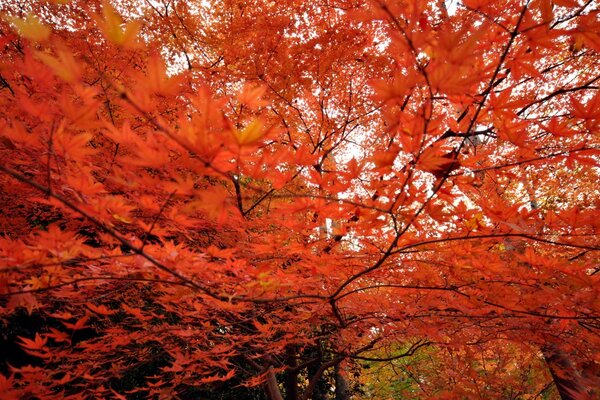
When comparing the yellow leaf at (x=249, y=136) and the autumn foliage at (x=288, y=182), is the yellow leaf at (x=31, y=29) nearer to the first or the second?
Result: the autumn foliage at (x=288, y=182)

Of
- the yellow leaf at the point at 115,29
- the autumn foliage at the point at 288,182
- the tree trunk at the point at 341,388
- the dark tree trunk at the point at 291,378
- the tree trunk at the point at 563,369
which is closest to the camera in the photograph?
the yellow leaf at the point at 115,29

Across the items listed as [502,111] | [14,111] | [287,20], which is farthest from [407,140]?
[287,20]

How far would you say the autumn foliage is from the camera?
87 cm

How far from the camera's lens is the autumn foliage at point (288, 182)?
2.86 ft

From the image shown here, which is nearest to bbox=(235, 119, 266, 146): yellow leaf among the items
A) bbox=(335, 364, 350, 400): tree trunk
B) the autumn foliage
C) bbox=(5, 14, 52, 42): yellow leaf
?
the autumn foliage

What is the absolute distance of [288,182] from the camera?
8.09 feet

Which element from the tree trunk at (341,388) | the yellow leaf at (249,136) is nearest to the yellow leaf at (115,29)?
the yellow leaf at (249,136)

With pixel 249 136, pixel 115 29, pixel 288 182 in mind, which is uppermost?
pixel 288 182

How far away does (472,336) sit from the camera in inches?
132

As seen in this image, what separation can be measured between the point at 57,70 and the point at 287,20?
9.45ft

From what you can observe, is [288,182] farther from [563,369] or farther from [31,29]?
[563,369]

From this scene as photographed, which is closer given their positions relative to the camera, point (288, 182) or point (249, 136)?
point (249, 136)

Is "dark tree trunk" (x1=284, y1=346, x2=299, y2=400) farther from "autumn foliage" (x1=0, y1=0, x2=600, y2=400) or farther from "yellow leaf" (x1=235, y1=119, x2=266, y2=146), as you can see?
"yellow leaf" (x1=235, y1=119, x2=266, y2=146)

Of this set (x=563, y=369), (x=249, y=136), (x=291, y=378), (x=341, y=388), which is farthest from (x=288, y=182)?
(x=341, y=388)
